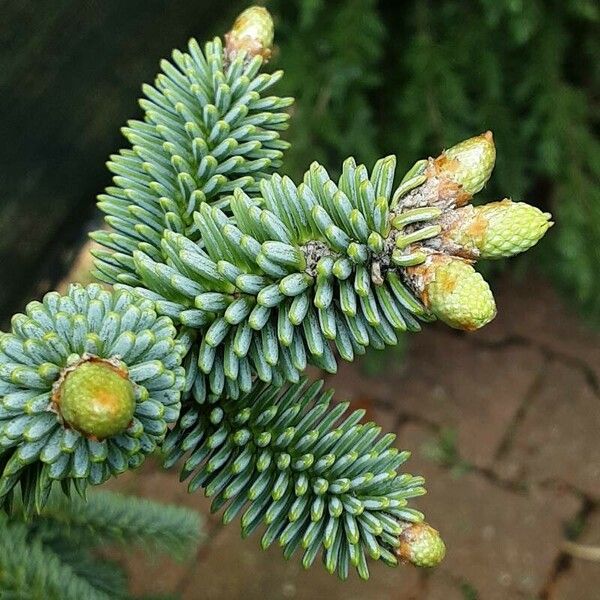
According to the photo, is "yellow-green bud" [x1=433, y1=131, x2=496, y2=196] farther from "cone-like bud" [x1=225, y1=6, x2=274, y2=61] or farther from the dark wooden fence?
the dark wooden fence

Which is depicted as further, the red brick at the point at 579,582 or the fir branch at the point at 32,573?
the red brick at the point at 579,582

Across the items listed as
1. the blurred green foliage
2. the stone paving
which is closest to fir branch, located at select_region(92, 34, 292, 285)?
the blurred green foliage

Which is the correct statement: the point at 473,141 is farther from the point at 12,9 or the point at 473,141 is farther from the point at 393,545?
the point at 12,9

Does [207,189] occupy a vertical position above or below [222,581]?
above

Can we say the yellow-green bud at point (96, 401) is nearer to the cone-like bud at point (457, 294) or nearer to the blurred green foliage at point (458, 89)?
the cone-like bud at point (457, 294)

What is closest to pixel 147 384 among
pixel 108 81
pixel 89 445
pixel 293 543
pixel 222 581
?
pixel 89 445

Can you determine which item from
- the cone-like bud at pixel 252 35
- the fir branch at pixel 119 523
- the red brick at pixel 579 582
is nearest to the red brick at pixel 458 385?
the red brick at pixel 579 582

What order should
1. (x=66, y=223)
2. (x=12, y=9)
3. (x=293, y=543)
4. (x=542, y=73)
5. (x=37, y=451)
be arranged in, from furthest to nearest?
1. (x=66, y=223)
2. (x=542, y=73)
3. (x=12, y=9)
4. (x=293, y=543)
5. (x=37, y=451)
